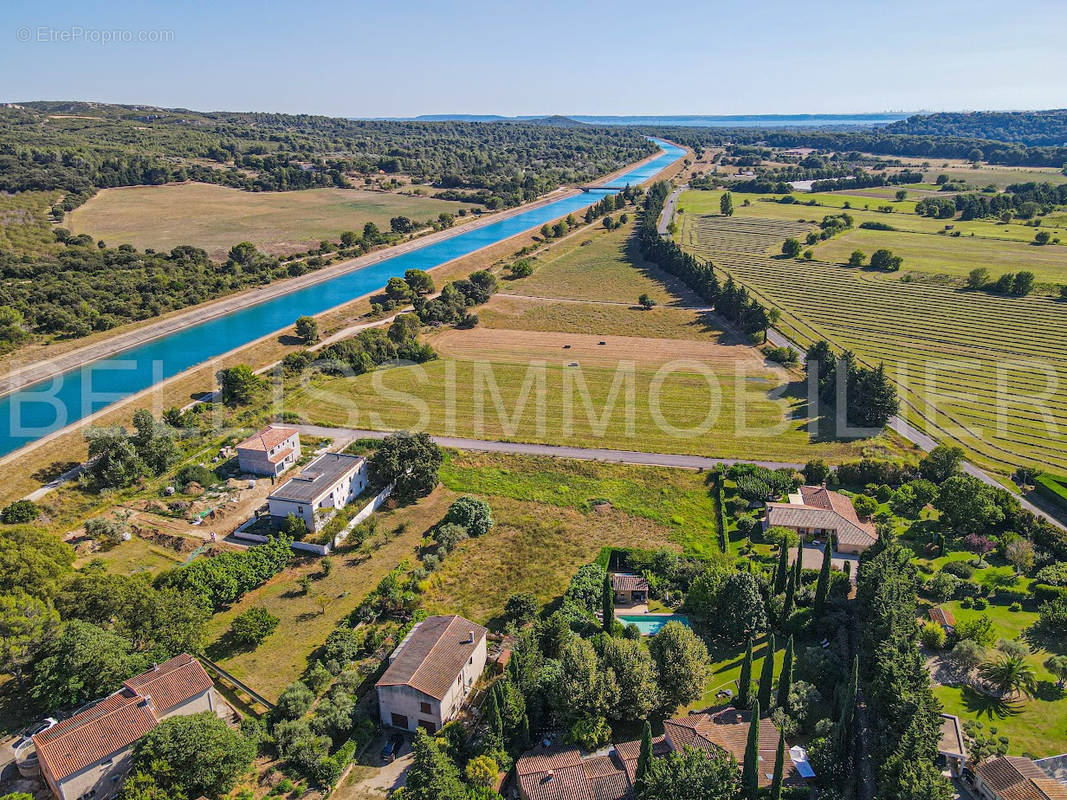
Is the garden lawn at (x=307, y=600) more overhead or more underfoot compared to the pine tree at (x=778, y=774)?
more underfoot

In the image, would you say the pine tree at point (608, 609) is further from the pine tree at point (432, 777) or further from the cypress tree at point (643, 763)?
the pine tree at point (432, 777)

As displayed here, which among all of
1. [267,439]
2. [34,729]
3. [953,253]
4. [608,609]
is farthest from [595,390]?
[953,253]

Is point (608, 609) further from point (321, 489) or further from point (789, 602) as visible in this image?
point (321, 489)

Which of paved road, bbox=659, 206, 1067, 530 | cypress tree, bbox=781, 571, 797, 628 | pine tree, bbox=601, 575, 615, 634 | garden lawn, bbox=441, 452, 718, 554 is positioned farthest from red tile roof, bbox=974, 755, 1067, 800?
paved road, bbox=659, 206, 1067, 530

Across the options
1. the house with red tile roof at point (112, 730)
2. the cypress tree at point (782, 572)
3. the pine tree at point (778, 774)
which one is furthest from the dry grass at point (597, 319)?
the house with red tile roof at point (112, 730)

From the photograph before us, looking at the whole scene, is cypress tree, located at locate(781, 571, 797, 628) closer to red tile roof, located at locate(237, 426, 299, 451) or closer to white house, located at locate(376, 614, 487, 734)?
white house, located at locate(376, 614, 487, 734)

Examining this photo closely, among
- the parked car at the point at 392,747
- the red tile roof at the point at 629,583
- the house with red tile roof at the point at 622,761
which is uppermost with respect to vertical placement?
the red tile roof at the point at 629,583
